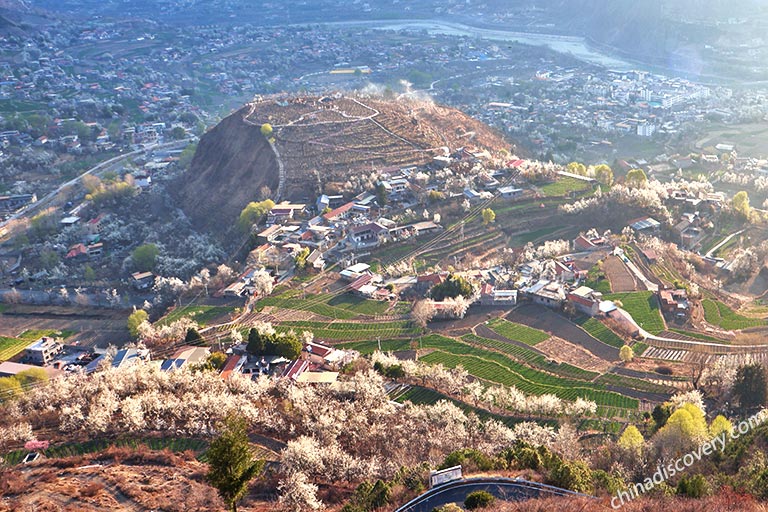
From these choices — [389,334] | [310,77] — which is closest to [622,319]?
[389,334]

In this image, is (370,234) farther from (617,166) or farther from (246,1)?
(246,1)

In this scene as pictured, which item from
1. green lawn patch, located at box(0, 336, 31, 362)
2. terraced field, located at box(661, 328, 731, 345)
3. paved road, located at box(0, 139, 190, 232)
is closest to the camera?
terraced field, located at box(661, 328, 731, 345)

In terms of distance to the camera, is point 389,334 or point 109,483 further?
point 389,334

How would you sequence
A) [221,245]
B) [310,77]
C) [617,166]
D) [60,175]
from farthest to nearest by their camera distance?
[310,77] < [60,175] < [617,166] < [221,245]

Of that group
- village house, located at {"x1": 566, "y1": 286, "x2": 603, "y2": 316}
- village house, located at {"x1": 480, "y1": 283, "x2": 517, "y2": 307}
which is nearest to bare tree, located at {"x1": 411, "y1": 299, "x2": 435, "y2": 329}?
village house, located at {"x1": 480, "y1": 283, "x2": 517, "y2": 307}

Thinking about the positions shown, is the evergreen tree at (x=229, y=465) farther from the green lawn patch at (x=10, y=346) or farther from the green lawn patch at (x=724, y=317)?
the green lawn patch at (x=724, y=317)

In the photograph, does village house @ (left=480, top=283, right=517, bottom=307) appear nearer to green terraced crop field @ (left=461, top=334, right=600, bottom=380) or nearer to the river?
green terraced crop field @ (left=461, top=334, right=600, bottom=380)
